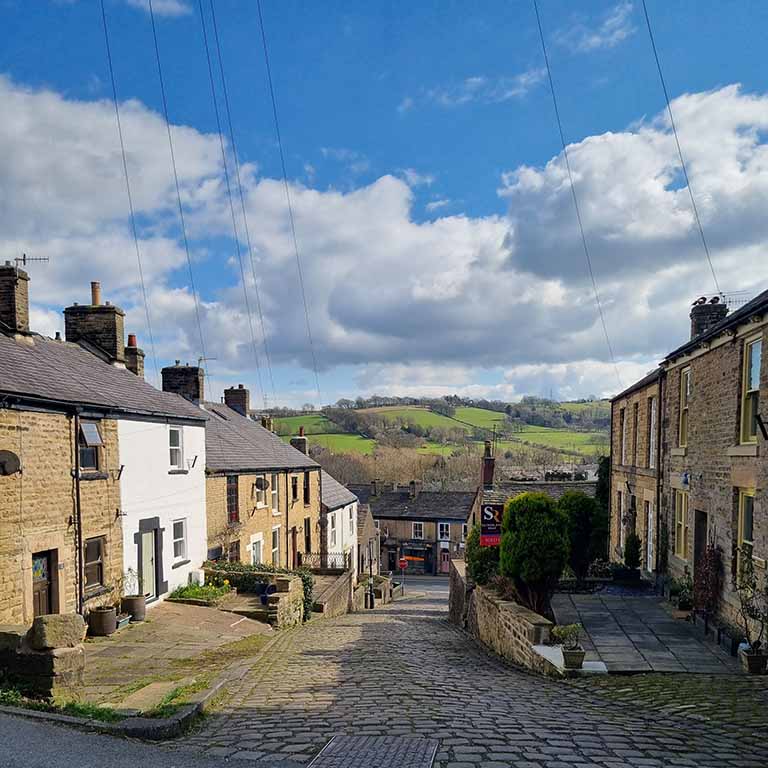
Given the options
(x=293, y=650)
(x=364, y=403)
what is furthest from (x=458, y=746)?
(x=364, y=403)

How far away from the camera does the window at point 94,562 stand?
43.7 feet

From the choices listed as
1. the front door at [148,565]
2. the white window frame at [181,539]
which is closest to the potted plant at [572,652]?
the front door at [148,565]

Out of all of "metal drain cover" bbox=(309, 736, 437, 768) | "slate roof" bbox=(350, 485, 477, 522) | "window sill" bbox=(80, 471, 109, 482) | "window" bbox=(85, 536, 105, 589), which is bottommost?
"slate roof" bbox=(350, 485, 477, 522)

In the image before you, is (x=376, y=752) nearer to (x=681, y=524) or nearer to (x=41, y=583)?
(x=41, y=583)

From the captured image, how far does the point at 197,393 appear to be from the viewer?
2673cm

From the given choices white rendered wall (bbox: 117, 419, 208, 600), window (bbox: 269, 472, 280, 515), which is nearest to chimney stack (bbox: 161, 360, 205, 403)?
window (bbox: 269, 472, 280, 515)

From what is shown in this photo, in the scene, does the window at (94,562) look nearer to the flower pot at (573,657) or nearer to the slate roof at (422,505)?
the flower pot at (573,657)

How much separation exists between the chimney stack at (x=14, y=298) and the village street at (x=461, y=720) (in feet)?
33.5

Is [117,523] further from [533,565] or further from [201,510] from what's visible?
[533,565]

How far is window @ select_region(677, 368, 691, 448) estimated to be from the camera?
14742 millimetres

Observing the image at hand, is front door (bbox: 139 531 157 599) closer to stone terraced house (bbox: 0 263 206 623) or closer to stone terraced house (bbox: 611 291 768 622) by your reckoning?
stone terraced house (bbox: 0 263 206 623)

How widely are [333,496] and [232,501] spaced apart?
14.1m

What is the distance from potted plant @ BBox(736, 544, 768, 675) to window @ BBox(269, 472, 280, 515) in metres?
19.0

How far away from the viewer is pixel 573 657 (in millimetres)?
9102
